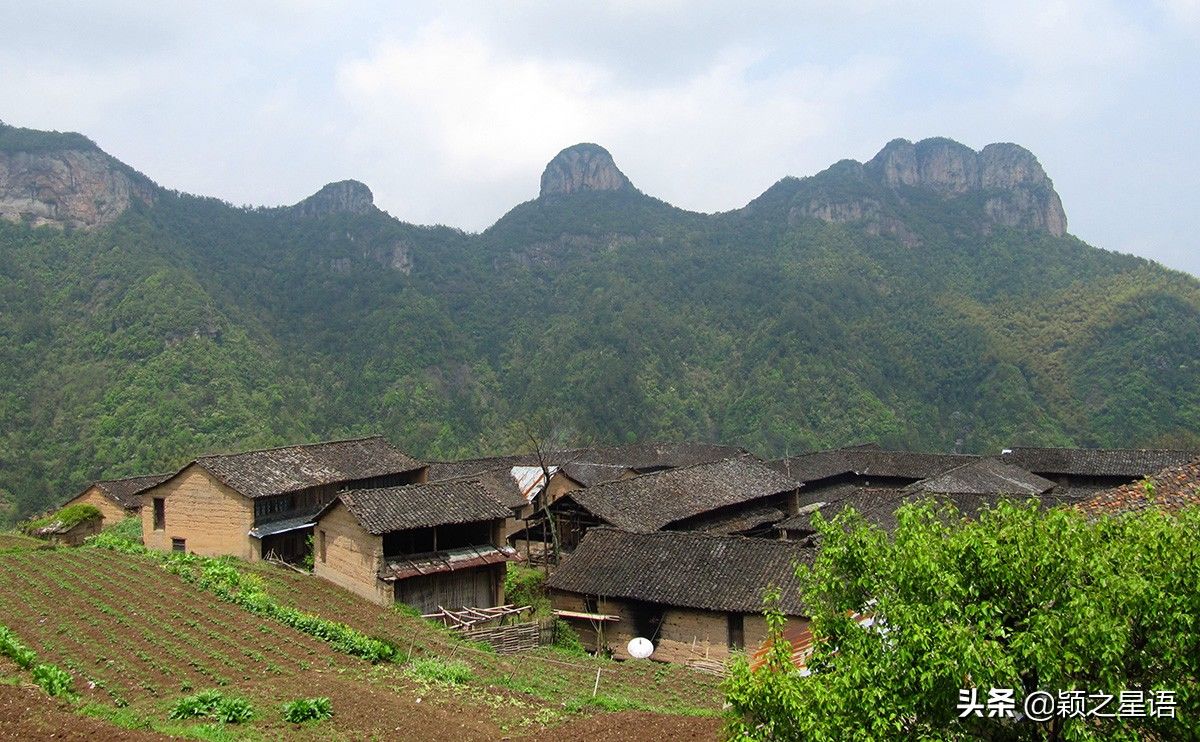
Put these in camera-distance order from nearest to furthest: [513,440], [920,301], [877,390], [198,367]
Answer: [198,367] < [513,440] < [877,390] < [920,301]

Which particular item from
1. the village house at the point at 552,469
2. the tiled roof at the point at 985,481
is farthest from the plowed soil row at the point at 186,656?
the tiled roof at the point at 985,481

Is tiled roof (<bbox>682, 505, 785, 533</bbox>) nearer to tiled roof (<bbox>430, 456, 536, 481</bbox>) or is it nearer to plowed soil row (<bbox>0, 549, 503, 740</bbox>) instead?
tiled roof (<bbox>430, 456, 536, 481</bbox>)

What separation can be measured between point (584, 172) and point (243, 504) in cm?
15735

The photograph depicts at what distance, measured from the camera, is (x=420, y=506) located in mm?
31375

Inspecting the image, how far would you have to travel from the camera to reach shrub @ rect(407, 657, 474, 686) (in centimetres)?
1970

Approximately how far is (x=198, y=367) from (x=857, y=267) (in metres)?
102

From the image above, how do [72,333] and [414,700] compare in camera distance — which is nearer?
[414,700]

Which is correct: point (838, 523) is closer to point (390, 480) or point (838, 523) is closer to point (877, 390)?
point (390, 480)

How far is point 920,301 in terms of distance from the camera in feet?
400

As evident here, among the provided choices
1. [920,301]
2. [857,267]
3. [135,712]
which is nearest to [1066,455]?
[135,712]

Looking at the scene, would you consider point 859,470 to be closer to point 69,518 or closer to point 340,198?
point 69,518

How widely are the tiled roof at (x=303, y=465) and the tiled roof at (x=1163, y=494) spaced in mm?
30321

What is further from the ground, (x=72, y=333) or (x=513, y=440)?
(x=72, y=333)

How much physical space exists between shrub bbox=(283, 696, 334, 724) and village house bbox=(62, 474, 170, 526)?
3327cm
